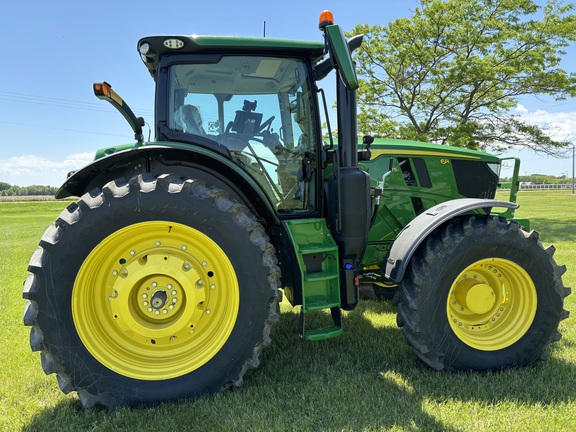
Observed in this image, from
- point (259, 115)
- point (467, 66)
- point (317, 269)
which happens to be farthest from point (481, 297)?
point (467, 66)

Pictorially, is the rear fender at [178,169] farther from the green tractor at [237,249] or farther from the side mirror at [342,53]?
the side mirror at [342,53]

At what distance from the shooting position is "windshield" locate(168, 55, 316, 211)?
3.06m

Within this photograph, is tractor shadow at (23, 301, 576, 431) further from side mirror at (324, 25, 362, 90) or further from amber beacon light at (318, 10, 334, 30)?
amber beacon light at (318, 10, 334, 30)

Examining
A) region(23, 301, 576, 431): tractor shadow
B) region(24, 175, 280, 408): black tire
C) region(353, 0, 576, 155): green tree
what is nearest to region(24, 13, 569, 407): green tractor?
region(24, 175, 280, 408): black tire

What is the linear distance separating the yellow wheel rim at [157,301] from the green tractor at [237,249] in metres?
0.01

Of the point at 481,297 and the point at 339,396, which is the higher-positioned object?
the point at 481,297

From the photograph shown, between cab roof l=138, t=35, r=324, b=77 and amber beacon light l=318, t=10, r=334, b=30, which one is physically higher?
amber beacon light l=318, t=10, r=334, b=30

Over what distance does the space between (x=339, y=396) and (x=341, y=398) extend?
0.07 ft

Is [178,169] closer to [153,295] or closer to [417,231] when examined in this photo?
[153,295]

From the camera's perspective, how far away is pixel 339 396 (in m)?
2.67

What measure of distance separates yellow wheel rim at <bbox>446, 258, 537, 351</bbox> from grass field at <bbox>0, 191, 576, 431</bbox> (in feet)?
0.92

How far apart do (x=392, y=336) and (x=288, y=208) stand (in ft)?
5.37

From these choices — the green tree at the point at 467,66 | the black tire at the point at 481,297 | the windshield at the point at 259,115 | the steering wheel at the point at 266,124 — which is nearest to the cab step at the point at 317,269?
the windshield at the point at 259,115

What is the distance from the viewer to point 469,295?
3.07m
